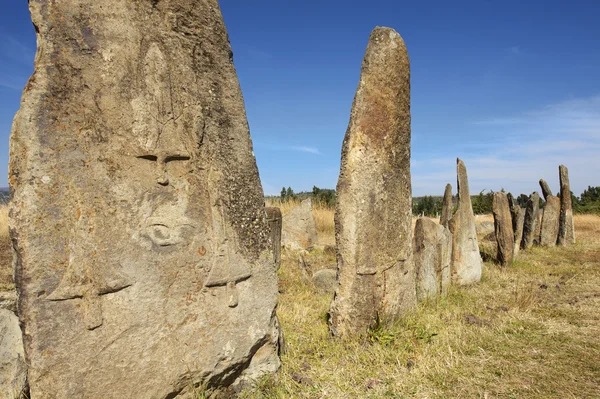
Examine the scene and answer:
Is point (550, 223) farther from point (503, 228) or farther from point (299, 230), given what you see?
point (299, 230)

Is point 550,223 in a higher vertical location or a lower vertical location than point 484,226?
higher

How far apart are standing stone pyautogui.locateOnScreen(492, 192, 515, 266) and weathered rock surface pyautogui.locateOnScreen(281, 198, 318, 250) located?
4.30m

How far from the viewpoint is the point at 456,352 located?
3.68 meters

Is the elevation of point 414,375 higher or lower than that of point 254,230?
lower

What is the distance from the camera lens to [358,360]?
3533mm

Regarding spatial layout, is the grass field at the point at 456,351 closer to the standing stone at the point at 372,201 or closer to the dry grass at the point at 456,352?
the dry grass at the point at 456,352

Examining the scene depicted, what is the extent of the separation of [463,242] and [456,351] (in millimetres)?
3130

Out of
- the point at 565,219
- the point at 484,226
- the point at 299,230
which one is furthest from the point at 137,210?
the point at 484,226

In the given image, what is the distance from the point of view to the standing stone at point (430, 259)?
17.1 ft

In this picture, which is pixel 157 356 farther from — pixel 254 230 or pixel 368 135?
pixel 368 135

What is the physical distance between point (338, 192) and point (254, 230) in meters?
1.12

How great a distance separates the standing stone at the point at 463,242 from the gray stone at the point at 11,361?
17.8 ft

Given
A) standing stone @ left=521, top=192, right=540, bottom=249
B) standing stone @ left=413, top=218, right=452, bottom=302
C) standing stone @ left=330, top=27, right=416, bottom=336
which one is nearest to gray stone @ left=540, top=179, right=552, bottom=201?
standing stone @ left=521, top=192, right=540, bottom=249

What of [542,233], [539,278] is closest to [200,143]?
[539,278]
